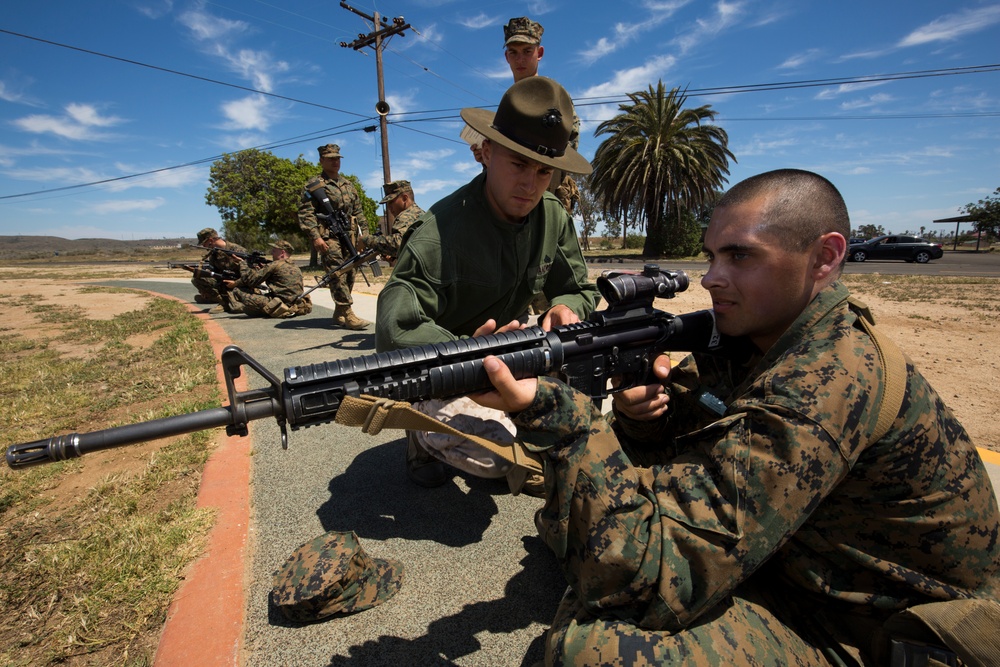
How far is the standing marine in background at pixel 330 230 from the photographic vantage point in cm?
866

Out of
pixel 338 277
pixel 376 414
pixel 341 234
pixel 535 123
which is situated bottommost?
pixel 376 414

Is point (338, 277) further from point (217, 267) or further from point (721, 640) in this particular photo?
point (721, 640)

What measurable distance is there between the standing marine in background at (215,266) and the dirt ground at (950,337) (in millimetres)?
1474

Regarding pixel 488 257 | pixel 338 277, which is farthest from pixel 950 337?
pixel 338 277

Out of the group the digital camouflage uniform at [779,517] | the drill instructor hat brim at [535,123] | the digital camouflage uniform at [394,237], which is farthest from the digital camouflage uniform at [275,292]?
the digital camouflage uniform at [779,517]

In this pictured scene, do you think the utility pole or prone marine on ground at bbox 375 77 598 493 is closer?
prone marine on ground at bbox 375 77 598 493

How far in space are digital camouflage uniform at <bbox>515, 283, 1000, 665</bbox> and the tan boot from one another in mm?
7541

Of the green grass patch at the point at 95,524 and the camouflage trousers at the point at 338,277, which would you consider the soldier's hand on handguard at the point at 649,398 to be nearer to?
A: the green grass patch at the point at 95,524

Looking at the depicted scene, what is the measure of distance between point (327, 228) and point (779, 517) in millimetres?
9075

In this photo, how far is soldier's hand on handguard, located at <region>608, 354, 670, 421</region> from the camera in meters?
2.21

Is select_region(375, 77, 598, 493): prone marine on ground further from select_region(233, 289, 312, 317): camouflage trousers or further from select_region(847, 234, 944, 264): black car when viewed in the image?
select_region(847, 234, 944, 264): black car

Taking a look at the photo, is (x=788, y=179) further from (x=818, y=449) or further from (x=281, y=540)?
(x=281, y=540)

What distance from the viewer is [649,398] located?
7.30 feet

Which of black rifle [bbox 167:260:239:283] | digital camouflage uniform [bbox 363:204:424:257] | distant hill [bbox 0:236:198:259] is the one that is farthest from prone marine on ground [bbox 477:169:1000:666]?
distant hill [bbox 0:236:198:259]
